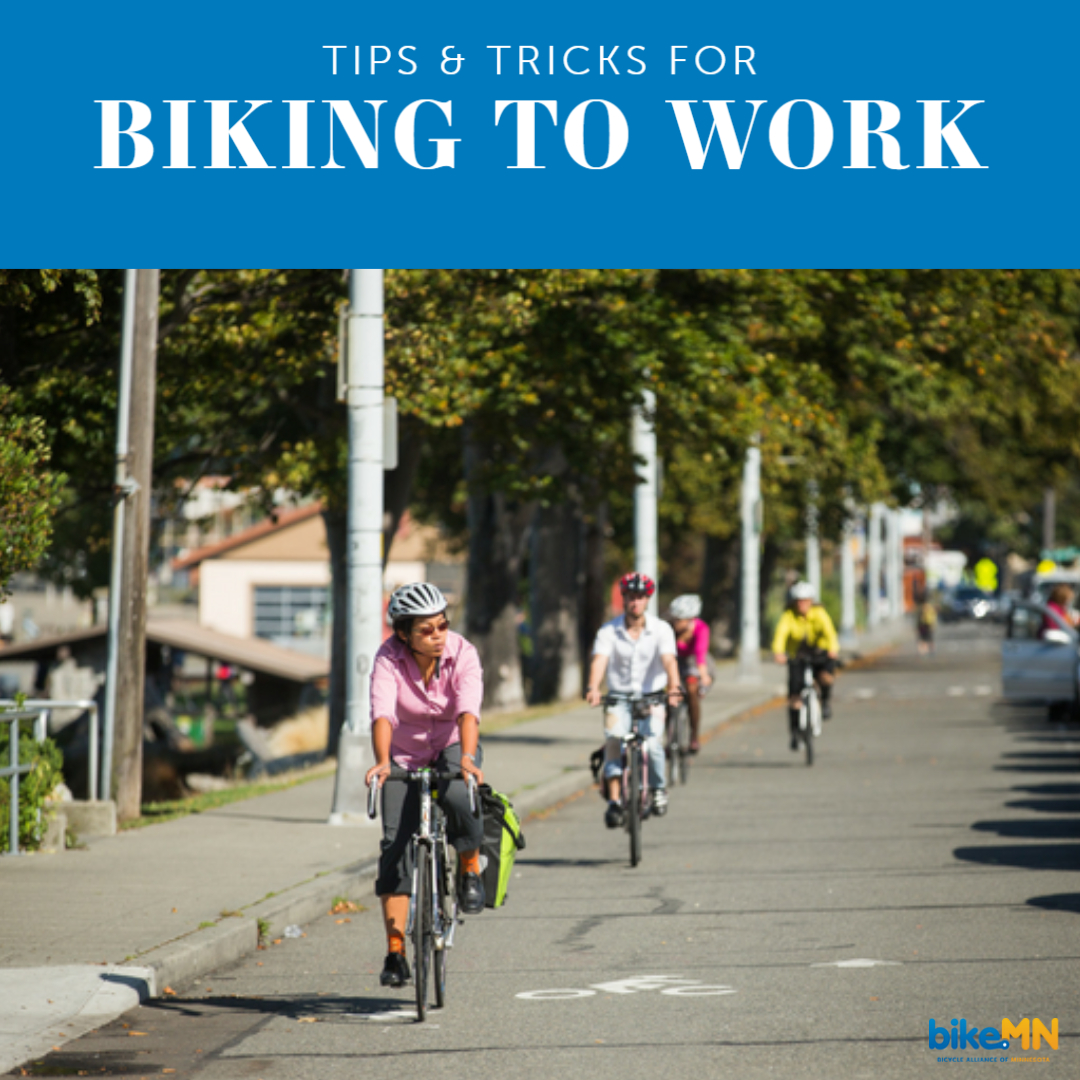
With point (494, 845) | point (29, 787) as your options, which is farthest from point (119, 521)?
point (494, 845)

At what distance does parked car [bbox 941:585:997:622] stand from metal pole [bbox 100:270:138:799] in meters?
90.6

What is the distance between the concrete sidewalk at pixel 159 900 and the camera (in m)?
7.56

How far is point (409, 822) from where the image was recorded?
7469mm

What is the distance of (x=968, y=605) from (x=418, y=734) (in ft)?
335

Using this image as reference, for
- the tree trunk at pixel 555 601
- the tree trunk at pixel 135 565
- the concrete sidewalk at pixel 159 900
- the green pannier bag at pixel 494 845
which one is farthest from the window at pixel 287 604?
the green pannier bag at pixel 494 845

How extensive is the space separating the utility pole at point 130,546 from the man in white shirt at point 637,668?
158 inches

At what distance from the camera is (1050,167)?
35.8ft

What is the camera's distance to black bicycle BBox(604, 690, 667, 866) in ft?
38.9

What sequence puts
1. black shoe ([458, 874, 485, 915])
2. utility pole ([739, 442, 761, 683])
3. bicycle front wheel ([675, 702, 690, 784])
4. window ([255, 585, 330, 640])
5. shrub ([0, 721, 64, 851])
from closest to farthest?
black shoe ([458, 874, 485, 915]) → shrub ([0, 721, 64, 851]) → bicycle front wheel ([675, 702, 690, 784]) → utility pole ([739, 442, 761, 683]) → window ([255, 585, 330, 640])

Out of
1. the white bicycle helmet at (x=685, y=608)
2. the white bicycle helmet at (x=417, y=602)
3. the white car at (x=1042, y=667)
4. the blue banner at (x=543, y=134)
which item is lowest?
the white car at (x=1042, y=667)

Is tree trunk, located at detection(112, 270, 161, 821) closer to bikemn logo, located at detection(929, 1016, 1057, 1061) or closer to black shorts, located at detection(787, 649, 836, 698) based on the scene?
black shorts, located at detection(787, 649, 836, 698)

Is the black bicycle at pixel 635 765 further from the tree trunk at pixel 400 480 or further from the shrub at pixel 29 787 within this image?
the tree trunk at pixel 400 480

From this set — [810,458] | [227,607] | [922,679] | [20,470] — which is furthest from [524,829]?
[227,607]

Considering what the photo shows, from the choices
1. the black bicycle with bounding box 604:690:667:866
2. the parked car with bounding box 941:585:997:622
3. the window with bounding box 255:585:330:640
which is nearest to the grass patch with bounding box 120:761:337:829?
the black bicycle with bounding box 604:690:667:866
